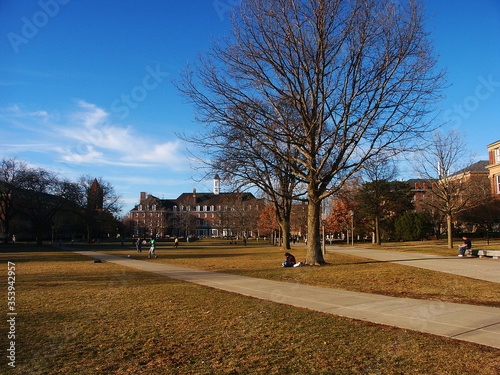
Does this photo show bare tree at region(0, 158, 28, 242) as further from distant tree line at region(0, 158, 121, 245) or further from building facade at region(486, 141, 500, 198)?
building facade at region(486, 141, 500, 198)

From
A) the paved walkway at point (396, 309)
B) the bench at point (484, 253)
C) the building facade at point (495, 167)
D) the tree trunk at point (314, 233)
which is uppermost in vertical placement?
the building facade at point (495, 167)

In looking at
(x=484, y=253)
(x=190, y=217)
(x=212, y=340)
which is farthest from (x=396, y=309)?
(x=190, y=217)

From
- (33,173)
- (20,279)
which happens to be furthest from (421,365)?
(33,173)

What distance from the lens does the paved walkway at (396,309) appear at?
6586mm

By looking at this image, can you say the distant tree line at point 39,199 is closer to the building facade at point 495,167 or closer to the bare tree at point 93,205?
the bare tree at point 93,205

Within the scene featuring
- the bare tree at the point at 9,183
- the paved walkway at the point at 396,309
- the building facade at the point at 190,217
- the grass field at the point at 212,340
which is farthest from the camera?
the building facade at the point at 190,217

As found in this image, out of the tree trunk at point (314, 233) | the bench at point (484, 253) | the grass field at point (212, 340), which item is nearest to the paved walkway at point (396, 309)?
the grass field at point (212, 340)

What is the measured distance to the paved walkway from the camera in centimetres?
659

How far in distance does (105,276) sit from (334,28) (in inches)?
562

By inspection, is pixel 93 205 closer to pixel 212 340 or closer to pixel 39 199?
pixel 39 199

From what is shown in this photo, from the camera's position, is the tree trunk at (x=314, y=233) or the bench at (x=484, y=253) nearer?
the tree trunk at (x=314, y=233)

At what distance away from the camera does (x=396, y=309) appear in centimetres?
848

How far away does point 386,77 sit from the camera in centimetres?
1664

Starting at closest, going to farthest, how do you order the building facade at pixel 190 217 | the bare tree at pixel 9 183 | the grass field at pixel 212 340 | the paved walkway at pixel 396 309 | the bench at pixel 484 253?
the grass field at pixel 212 340, the paved walkway at pixel 396 309, the bench at pixel 484 253, the bare tree at pixel 9 183, the building facade at pixel 190 217
